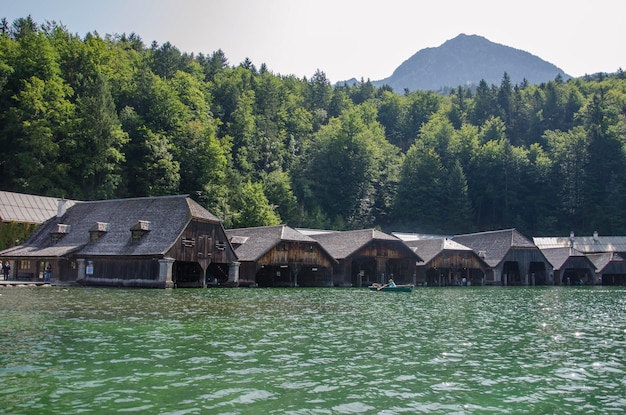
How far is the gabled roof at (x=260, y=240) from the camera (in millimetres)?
61531

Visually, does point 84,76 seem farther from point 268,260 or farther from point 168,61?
point 268,260

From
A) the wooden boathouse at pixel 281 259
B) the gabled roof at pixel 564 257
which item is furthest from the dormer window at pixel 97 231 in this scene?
the gabled roof at pixel 564 257

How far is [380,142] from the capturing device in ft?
466

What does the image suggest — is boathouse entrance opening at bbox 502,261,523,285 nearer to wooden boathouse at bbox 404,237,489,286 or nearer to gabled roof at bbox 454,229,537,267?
gabled roof at bbox 454,229,537,267

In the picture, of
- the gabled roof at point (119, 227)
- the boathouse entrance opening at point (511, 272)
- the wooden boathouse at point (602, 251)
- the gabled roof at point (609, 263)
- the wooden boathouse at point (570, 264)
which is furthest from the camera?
the wooden boathouse at point (602, 251)

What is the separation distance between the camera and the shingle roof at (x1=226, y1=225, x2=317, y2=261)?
61.5 m

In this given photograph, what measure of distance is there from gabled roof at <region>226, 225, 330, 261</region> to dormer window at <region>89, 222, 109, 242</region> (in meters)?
13.9

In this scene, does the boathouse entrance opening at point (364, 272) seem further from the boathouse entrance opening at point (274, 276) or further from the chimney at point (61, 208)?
the chimney at point (61, 208)

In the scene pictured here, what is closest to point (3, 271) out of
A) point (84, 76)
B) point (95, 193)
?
point (95, 193)

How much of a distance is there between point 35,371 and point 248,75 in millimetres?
135208

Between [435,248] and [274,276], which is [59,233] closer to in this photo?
[274,276]

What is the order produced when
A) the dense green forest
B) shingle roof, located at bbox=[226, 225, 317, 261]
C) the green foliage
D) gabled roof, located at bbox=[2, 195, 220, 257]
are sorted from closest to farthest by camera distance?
gabled roof, located at bbox=[2, 195, 220, 257] < the green foliage < shingle roof, located at bbox=[226, 225, 317, 261] < the dense green forest

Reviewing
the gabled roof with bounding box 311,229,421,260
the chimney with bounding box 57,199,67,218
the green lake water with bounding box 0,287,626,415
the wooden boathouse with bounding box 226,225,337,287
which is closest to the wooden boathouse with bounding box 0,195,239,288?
the chimney with bounding box 57,199,67,218

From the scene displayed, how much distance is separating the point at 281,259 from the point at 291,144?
71.7 metres
